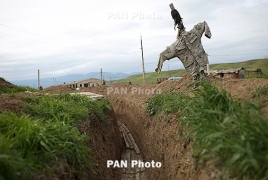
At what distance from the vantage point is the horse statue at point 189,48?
26.4ft

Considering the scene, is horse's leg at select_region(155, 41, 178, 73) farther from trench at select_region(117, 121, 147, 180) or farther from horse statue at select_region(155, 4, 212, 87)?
trench at select_region(117, 121, 147, 180)

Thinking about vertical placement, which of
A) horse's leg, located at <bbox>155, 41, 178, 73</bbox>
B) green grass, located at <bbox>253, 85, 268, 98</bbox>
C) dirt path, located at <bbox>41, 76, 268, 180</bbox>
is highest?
horse's leg, located at <bbox>155, 41, 178, 73</bbox>

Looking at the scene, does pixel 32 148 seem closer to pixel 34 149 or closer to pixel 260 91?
pixel 34 149

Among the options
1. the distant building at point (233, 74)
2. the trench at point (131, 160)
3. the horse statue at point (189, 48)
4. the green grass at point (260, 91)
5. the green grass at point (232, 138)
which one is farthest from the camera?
the distant building at point (233, 74)

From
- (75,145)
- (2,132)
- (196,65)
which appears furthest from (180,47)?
(2,132)

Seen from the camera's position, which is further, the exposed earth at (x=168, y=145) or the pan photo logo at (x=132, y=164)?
the pan photo logo at (x=132, y=164)

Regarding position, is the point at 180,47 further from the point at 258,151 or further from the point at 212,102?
the point at 258,151

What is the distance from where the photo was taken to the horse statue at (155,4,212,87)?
804cm

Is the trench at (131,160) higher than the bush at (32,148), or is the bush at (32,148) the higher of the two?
the bush at (32,148)

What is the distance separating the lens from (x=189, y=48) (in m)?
8.12

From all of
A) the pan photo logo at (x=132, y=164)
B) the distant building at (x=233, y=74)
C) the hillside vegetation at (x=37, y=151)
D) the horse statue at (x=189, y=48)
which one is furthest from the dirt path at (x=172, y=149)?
the distant building at (x=233, y=74)

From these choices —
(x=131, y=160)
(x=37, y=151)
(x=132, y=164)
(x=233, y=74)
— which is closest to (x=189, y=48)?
(x=132, y=164)

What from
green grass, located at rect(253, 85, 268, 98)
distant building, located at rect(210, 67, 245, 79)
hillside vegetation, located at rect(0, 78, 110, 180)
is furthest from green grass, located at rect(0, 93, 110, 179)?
distant building, located at rect(210, 67, 245, 79)

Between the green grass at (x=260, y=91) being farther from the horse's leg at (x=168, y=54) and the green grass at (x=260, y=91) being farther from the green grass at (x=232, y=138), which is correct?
the horse's leg at (x=168, y=54)
